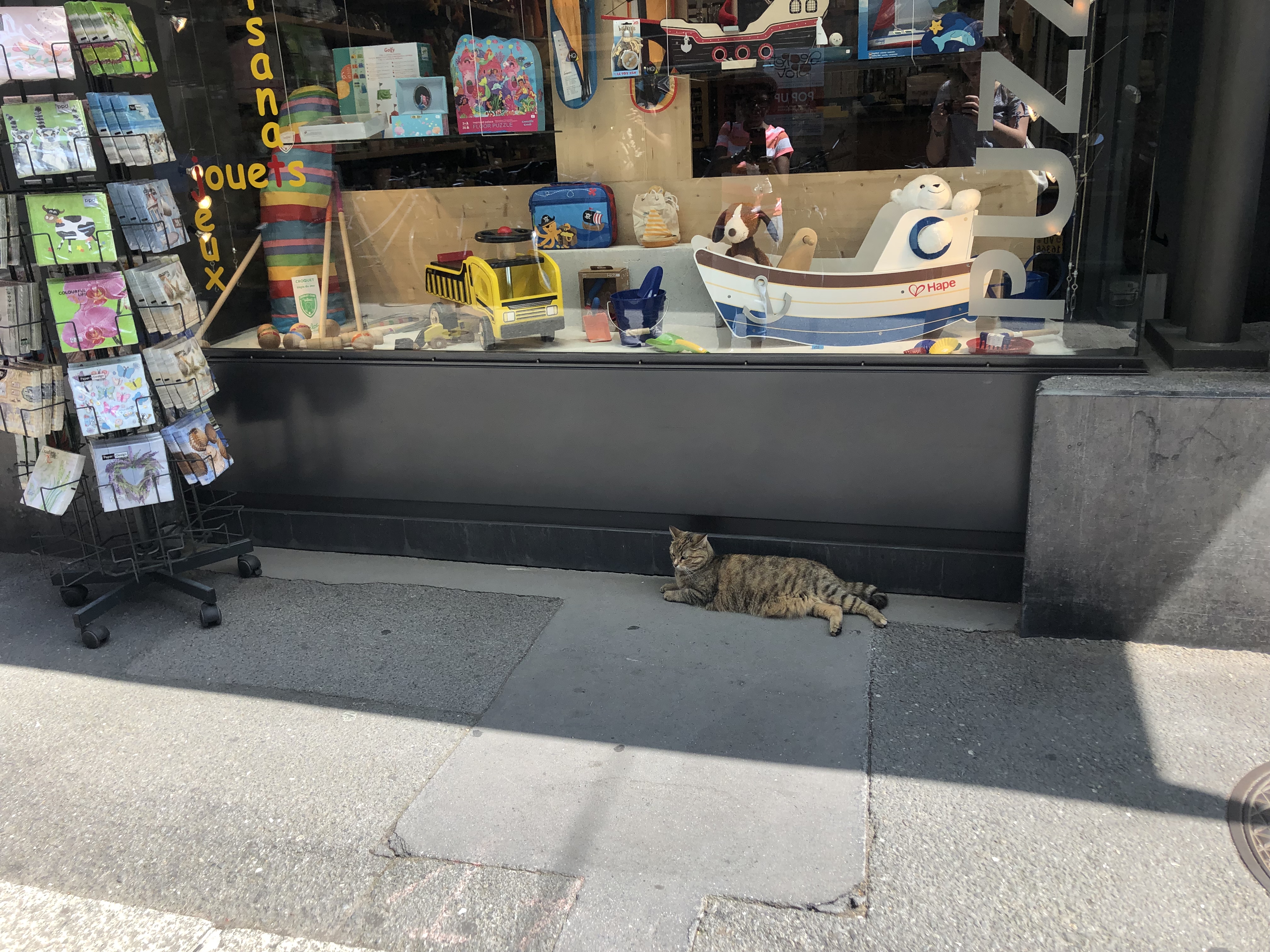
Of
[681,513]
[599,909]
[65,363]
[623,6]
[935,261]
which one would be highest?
[623,6]

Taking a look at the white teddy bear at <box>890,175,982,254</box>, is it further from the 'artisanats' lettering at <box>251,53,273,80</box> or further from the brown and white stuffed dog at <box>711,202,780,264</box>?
the 'artisanats' lettering at <box>251,53,273,80</box>

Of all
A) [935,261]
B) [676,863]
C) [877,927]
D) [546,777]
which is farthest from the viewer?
[935,261]

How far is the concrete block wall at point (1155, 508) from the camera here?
367 cm

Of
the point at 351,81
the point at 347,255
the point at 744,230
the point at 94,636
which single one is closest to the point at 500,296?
the point at 347,255

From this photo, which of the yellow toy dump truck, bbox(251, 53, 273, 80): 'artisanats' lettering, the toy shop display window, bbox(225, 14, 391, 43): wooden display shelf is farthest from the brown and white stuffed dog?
bbox(251, 53, 273, 80): 'artisanats' lettering

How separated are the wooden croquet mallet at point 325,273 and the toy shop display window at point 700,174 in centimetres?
1

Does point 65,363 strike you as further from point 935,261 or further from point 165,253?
point 935,261

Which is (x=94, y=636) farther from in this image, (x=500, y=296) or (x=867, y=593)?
(x=867, y=593)

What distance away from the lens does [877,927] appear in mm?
2643

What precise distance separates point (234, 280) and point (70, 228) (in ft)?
4.59

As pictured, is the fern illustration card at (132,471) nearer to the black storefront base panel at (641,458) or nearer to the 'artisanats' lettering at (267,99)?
the black storefront base panel at (641,458)

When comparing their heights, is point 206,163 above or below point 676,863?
above

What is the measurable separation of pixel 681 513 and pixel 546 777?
1.74 m

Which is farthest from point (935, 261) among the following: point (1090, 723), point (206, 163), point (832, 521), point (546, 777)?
point (206, 163)
